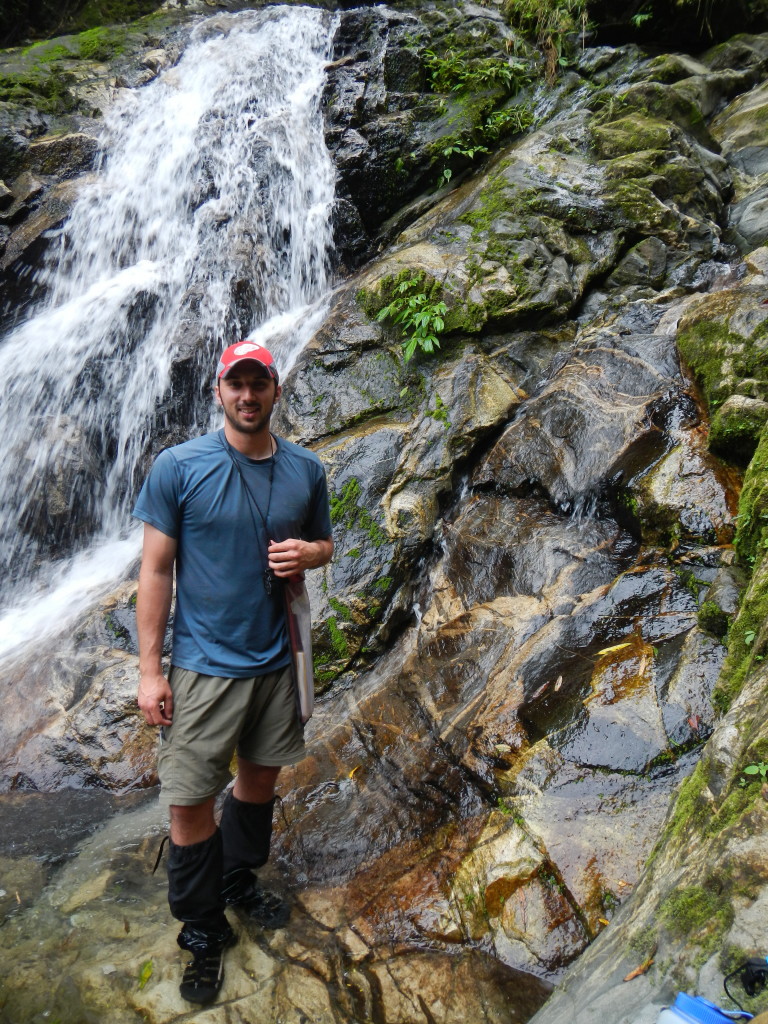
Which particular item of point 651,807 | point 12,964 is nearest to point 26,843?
point 12,964

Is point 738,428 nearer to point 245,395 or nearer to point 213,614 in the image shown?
point 245,395

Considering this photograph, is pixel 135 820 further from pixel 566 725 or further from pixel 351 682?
pixel 566 725

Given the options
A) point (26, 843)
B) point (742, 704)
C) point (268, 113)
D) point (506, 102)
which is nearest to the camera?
point (742, 704)

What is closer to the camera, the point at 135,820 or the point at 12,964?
the point at 12,964

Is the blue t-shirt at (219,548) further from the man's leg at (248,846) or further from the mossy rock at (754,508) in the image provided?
the mossy rock at (754,508)

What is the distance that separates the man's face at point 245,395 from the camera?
2.84 metres

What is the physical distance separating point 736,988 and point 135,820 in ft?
12.0

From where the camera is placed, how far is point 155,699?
2721 mm

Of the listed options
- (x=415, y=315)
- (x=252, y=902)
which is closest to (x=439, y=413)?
(x=415, y=315)

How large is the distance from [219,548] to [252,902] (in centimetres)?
181

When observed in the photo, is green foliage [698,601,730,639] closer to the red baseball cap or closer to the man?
the man

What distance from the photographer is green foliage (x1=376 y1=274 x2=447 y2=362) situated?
256 inches

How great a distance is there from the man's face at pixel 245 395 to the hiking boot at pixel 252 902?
2.16m

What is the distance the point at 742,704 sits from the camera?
260 centimetres
